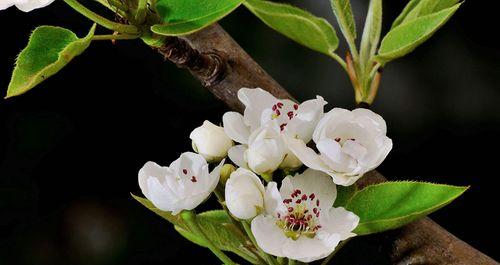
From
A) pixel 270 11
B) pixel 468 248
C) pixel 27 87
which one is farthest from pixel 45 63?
pixel 468 248

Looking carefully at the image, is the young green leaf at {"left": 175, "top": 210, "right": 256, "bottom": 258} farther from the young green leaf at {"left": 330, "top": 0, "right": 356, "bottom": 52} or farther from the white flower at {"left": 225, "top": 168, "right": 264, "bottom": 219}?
the young green leaf at {"left": 330, "top": 0, "right": 356, "bottom": 52}

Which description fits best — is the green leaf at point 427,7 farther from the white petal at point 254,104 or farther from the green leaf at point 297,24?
the white petal at point 254,104

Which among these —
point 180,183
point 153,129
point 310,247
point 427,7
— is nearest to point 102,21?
point 180,183

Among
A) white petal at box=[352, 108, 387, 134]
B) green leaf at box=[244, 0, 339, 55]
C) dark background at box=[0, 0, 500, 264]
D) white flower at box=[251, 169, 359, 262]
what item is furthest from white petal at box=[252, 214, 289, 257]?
dark background at box=[0, 0, 500, 264]

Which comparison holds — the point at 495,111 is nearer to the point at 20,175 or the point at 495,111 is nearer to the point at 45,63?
the point at 20,175

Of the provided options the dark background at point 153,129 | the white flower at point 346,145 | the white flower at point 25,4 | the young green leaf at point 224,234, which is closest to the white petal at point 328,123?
the white flower at point 346,145

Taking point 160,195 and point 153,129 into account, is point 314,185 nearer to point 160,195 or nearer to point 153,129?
point 160,195
